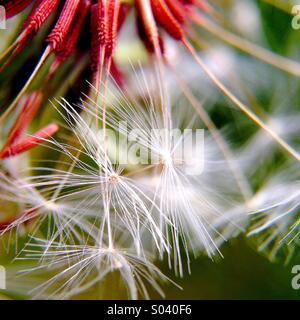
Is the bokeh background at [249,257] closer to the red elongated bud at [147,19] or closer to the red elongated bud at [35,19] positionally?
the red elongated bud at [147,19]

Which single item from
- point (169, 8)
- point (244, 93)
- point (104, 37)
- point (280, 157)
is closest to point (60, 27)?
point (104, 37)

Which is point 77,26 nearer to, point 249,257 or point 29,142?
point 29,142

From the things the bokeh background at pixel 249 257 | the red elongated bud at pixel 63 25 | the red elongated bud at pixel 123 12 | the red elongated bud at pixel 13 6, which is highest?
the red elongated bud at pixel 13 6

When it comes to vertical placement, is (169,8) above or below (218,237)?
above

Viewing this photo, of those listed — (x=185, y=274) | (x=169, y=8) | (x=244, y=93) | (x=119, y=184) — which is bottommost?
(x=185, y=274)

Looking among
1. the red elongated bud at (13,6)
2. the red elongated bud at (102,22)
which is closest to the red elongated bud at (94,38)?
the red elongated bud at (102,22)

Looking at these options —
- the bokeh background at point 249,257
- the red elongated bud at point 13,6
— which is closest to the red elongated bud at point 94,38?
the red elongated bud at point 13,6

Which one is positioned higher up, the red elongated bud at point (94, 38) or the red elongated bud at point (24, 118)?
the red elongated bud at point (94, 38)

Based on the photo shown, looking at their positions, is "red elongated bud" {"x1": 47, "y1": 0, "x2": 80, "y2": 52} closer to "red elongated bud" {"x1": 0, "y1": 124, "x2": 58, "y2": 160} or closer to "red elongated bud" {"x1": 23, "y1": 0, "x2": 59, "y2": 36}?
"red elongated bud" {"x1": 23, "y1": 0, "x2": 59, "y2": 36}

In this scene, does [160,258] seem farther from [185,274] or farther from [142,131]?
[142,131]
